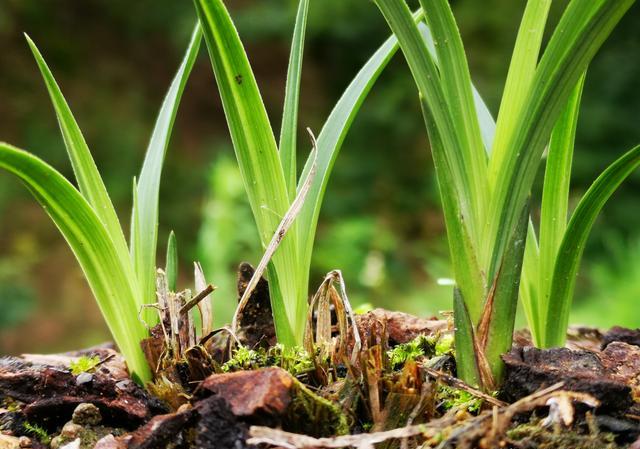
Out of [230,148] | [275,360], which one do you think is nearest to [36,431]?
[275,360]

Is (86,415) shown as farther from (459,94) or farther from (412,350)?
(459,94)

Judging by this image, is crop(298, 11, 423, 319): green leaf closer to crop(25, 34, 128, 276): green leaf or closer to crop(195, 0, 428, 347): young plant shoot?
crop(195, 0, 428, 347): young plant shoot

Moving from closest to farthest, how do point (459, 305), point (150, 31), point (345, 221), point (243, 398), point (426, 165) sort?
point (243, 398), point (459, 305), point (345, 221), point (426, 165), point (150, 31)

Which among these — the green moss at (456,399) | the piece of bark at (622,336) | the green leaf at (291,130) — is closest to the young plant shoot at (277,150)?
the green leaf at (291,130)

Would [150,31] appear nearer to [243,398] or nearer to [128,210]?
[128,210]

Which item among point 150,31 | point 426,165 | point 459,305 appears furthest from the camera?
point 150,31

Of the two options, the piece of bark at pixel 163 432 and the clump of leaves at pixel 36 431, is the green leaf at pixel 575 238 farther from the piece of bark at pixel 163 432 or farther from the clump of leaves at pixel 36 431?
the clump of leaves at pixel 36 431

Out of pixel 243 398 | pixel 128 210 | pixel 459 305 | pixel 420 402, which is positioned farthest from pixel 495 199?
pixel 128 210
